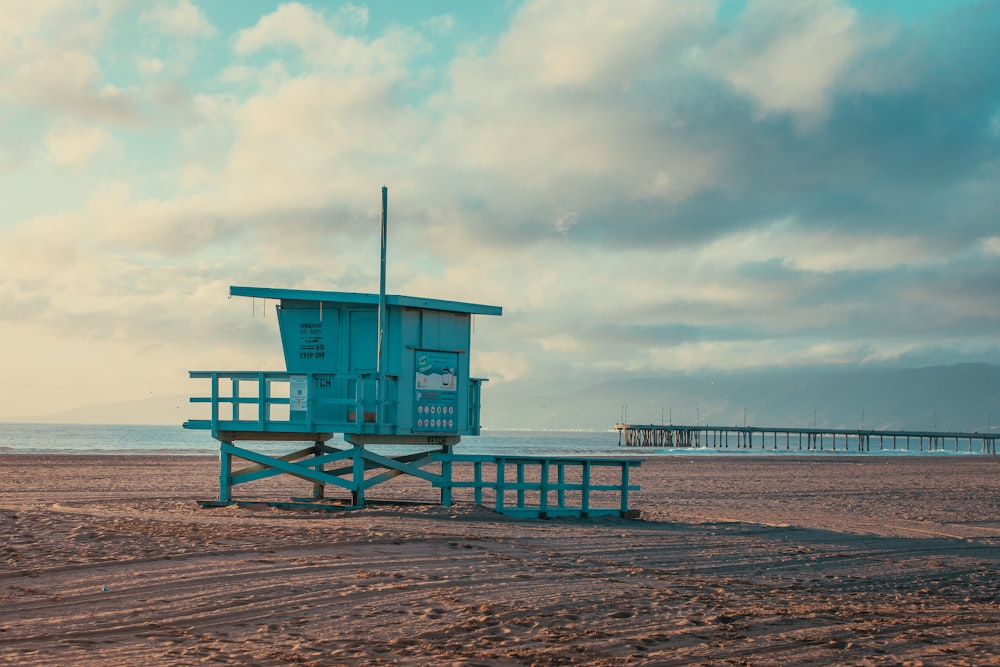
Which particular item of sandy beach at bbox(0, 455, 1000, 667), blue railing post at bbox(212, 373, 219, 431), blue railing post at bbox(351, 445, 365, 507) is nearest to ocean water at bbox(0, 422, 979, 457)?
blue railing post at bbox(212, 373, 219, 431)

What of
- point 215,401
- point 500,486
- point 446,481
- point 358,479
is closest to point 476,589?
point 500,486

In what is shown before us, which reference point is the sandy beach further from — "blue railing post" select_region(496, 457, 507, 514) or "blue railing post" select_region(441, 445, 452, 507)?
"blue railing post" select_region(496, 457, 507, 514)

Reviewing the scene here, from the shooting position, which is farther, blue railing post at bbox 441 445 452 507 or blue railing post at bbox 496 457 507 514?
blue railing post at bbox 441 445 452 507

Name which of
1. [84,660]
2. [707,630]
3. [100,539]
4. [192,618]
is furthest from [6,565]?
[707,630]

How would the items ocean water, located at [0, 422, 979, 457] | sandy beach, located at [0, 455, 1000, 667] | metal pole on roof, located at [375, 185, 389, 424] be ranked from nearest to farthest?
sandy beach, located at [0, 455, 1000, 667], metal pole on roof, located at [375, 185, 389, 424], ocean water, located at [0, 422, 979, 457]

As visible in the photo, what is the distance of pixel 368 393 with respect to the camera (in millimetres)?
17797

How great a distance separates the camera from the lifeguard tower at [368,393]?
17766 mm

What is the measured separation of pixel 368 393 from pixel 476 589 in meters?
8.30

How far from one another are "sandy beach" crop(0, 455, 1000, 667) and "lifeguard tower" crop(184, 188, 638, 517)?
0.91 metres

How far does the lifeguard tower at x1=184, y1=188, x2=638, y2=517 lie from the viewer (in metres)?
17.8

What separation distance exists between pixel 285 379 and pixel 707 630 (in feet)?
37.0

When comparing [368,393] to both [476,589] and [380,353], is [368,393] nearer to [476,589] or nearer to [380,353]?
[380,353]

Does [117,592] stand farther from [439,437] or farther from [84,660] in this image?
[439,437]

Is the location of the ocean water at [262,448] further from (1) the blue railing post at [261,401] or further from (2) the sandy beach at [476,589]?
(2) the sandy beach at [476,589]
